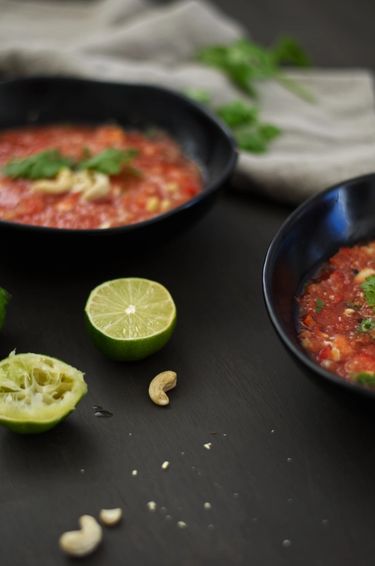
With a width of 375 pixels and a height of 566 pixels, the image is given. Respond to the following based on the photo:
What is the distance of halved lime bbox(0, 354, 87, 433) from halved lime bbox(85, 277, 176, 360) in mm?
263

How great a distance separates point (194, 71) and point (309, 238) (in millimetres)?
2037

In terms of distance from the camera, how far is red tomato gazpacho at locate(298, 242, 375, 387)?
8.89 ft

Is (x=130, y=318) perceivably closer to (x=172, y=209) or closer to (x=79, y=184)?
(x=172, y=209)

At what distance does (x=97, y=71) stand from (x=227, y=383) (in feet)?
8.19

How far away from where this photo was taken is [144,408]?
9.61 ft

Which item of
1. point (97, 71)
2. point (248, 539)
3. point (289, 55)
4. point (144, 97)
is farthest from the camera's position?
point (289, 55)

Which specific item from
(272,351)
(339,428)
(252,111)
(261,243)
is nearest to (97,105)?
(252,111)

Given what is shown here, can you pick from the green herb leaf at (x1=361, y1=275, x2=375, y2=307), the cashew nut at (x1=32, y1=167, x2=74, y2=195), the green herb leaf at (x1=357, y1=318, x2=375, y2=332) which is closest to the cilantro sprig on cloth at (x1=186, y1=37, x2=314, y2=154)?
the cashew nut at (x1=32, y1=167, x2=74, y2=195)

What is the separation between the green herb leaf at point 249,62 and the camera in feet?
16.0

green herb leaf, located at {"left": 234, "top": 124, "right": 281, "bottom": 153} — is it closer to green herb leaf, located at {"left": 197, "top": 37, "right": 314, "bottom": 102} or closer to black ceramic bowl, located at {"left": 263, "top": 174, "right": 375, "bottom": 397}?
green herb leaf, located at {"left": 197, "top": 37, "right": 314, "bottom": 102}

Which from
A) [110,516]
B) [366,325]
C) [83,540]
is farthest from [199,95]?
[83,540]

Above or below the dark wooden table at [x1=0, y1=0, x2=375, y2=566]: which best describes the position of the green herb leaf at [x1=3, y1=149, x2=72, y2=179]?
above

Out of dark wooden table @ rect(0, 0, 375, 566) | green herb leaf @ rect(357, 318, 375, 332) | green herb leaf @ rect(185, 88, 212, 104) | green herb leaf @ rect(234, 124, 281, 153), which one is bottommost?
dark wooden table @ rect(0, 0, 375, 566)

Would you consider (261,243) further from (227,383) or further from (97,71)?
(97,71)
